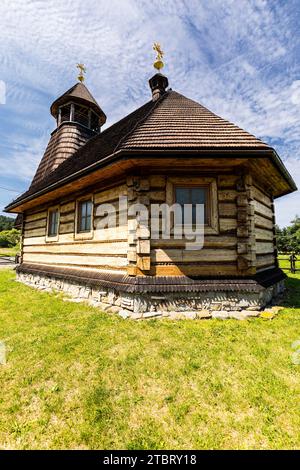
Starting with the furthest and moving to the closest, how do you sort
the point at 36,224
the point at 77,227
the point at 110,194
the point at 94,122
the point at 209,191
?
the point at 94,122 < the point at 36,224 < the point at 77,227 < the point at 110,194 < the point at 209,191

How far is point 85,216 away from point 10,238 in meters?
→ 52.5

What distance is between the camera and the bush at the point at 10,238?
51.1 meters

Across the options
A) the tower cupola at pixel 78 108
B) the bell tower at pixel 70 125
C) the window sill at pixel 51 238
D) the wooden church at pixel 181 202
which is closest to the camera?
the wooden church at pixel 181 202

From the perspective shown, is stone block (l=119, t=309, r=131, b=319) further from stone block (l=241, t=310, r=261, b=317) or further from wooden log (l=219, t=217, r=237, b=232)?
wooden log (l=219, t=217, r=237, b=232)

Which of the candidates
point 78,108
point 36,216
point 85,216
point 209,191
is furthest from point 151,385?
point 78,108

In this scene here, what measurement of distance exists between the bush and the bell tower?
4052 cm

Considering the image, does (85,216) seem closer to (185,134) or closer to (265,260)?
(185,134)

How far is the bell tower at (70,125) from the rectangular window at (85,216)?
20.0 feet

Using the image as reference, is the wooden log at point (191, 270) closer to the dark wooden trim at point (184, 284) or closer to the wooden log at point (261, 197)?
the dark wooden trim at point (184, 284)

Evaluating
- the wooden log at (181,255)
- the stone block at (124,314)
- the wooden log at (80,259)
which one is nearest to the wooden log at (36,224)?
the wooden log at (80,259)

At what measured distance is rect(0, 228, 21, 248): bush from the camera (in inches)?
2010

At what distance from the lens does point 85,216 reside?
8156mm

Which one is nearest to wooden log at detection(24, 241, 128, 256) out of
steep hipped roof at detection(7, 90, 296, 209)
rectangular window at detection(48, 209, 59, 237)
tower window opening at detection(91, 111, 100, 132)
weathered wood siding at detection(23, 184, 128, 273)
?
weathered wood siding at detection(23, 184, 128, 273)

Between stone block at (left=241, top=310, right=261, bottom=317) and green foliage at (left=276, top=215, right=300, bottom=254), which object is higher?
green foliage at (left=276, top=215, right=300, bottom=254)
